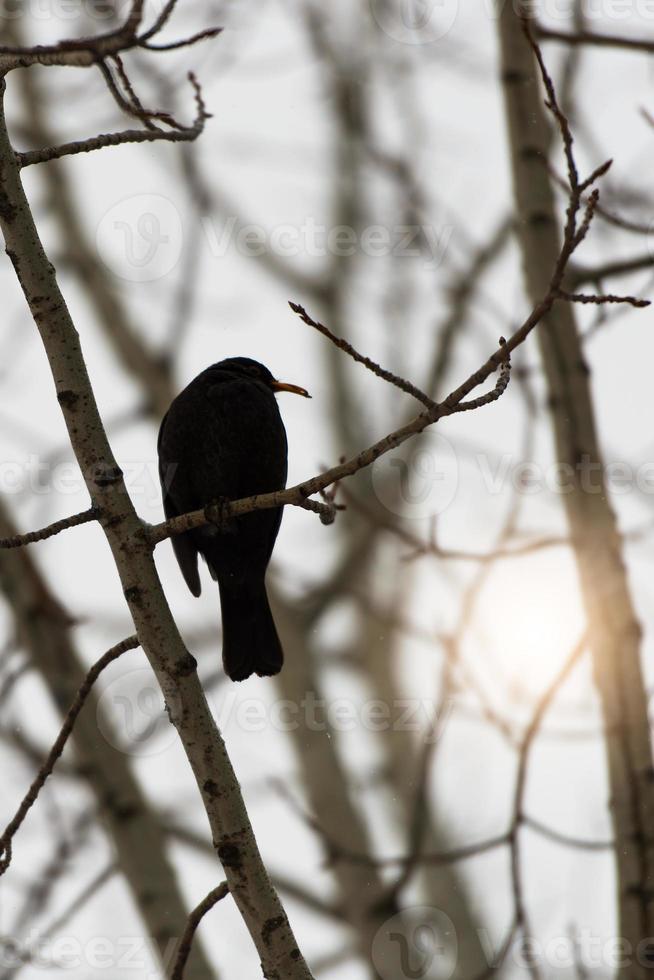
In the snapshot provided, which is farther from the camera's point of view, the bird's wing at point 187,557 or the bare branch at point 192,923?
the bird's wing at point 187,557

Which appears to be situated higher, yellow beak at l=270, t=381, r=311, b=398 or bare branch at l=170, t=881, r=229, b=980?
yellow beak at l=270, t=381, r=311, b=398

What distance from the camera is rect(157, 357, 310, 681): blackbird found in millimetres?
3734

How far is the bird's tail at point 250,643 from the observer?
12.3 ft

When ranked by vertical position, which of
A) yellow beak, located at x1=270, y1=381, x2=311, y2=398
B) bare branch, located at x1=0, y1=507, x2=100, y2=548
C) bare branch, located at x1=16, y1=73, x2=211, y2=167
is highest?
yellow beak, located at x1=270, y1=381, x2=311, y2=398

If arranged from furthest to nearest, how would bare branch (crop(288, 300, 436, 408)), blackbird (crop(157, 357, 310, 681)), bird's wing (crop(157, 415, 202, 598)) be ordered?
bird's wing (crop(157, 415, 202, 598))
blackbird (crop(157, 357, 310, 681))
bare branch (crop(288, 300, 436, 408))

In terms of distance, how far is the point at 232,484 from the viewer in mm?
3734

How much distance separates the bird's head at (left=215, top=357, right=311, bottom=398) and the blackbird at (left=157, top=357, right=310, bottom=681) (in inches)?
3.0

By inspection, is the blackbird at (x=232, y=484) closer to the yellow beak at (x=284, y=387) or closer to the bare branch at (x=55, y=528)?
the yellow beak at (x=284, y=387)

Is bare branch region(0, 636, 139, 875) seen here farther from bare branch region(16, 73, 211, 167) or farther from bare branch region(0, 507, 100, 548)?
bare branch region(16, 73, 211, 167)

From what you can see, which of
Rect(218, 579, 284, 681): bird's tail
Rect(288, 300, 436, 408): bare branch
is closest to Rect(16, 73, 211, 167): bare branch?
Rect(288, 300, 436, 408): bare branch

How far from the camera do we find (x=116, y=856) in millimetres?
4008

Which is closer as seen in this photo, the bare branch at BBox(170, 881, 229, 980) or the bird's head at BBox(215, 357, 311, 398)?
the bare branch at BBox(170, 881, 229, 980)

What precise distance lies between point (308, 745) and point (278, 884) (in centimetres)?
90

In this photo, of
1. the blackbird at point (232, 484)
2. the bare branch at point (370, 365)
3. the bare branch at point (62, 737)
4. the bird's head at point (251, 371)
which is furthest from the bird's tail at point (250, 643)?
the bare branch at point (370, 365)
